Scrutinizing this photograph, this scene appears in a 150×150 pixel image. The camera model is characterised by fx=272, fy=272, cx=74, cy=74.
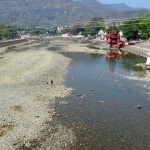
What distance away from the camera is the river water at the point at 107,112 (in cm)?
1708

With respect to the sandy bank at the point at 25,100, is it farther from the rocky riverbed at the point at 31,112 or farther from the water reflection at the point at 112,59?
the water reflection at the point at 112,59

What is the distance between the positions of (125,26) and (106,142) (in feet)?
260

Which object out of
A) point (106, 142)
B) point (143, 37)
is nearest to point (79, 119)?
point (106, 142)

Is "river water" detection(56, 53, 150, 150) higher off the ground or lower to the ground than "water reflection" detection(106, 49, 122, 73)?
higher

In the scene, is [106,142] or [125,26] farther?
[125,26]

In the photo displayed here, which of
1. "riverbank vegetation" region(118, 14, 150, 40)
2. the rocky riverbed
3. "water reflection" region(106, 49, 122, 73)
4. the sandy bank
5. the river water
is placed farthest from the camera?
"riverbank vegetation" region(118, 14, 150, 40)

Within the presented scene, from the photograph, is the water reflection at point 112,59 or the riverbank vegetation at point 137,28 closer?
the water reflection at point 112,59

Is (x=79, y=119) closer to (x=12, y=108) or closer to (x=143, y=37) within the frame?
(x=12, y=108)

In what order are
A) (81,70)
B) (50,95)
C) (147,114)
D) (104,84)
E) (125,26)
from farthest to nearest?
(125,26) → (81,70) → (104,84) → (50,95) → (147,114)

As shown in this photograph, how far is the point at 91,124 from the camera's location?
1984 centimetres

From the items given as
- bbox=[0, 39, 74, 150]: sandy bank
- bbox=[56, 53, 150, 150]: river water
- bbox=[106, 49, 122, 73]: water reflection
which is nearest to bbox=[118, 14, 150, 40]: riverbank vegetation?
bbox=[106, 49, 122, 73]: water reflection

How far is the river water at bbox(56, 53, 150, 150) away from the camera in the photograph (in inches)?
672

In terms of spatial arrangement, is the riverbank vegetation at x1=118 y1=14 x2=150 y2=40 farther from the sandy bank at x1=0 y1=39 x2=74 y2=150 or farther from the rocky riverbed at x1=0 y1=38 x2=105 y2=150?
the rocky riverbed at x1=0 y1=38 x2=105 y2=150

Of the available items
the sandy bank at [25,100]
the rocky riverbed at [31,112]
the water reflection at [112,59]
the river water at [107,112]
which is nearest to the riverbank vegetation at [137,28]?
the water reflection at [112,59]
